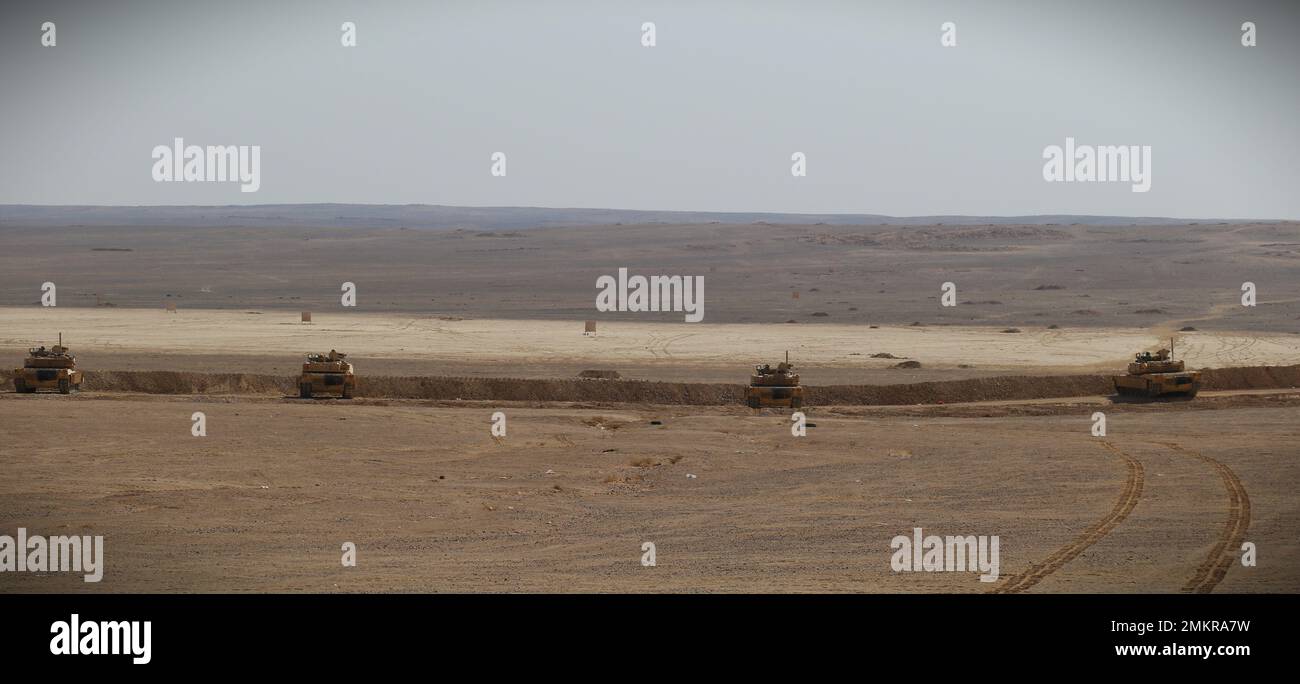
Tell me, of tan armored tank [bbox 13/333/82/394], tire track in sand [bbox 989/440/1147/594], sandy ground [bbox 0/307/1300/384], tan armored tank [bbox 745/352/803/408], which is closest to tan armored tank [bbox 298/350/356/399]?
tan armored tank [bbox 13/333/82/394]

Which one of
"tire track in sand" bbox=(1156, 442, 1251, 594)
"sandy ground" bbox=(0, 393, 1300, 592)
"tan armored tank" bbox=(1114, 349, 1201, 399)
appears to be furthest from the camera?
"tan armored tank" bbox=(1114, 349, 1201, 399)

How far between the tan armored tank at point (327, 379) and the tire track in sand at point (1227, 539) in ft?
69.2

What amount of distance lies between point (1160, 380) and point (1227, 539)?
20.9m

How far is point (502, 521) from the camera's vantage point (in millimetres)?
21438

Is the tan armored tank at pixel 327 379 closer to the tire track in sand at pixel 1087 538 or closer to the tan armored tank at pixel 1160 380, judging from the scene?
the tire track in sand at pixel 1087 538

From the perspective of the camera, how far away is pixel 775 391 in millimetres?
36781

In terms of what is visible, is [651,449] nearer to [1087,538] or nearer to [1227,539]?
[1087,538]

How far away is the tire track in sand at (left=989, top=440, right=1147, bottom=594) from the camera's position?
53.3 ft

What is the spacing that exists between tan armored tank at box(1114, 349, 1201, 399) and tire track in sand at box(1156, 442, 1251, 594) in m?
12.1

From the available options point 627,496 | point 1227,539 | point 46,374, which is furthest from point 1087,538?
point 46,374

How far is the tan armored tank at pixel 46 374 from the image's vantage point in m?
36.6

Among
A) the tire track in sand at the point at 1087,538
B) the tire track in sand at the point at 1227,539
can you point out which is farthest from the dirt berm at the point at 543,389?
the tire track in sand at the point at 1227,539

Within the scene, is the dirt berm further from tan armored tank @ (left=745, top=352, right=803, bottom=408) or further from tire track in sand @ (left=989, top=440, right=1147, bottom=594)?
tire track in sand @ (left=989, top=440, right=1147, bottom=594)
